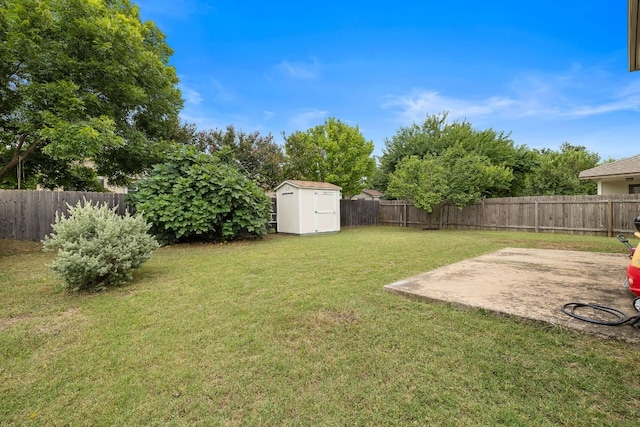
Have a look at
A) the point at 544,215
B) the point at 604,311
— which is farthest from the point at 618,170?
the point at 604,311

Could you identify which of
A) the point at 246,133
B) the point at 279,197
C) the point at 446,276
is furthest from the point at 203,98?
the point at 446,276

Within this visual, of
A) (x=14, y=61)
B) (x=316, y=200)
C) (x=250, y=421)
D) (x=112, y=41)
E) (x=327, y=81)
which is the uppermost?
→ (x=327, y=81)

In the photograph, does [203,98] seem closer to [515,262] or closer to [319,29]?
[319,29]

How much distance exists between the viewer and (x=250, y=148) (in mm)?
15570

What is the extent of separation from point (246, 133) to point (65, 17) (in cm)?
845

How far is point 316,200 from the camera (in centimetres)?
1183

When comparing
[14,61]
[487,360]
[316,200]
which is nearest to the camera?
[487,360]

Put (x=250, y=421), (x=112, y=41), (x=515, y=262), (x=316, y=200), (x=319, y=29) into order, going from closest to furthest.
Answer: (x=250, y=421) < (x=515, y=262) < (x=112, y=41) < (x=319, y=29) < (x=316, y=200)

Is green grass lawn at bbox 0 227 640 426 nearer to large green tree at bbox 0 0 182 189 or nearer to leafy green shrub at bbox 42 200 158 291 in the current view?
leafy green shrub at bbox 42 200 158 291

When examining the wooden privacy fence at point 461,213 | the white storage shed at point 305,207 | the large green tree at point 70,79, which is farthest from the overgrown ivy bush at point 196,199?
the white storage shed at point 305,207

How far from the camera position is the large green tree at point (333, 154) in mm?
16531

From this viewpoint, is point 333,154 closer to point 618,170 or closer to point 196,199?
point 196,199

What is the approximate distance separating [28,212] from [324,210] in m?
9.40

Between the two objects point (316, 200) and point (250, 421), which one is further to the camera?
point (316, 200)
